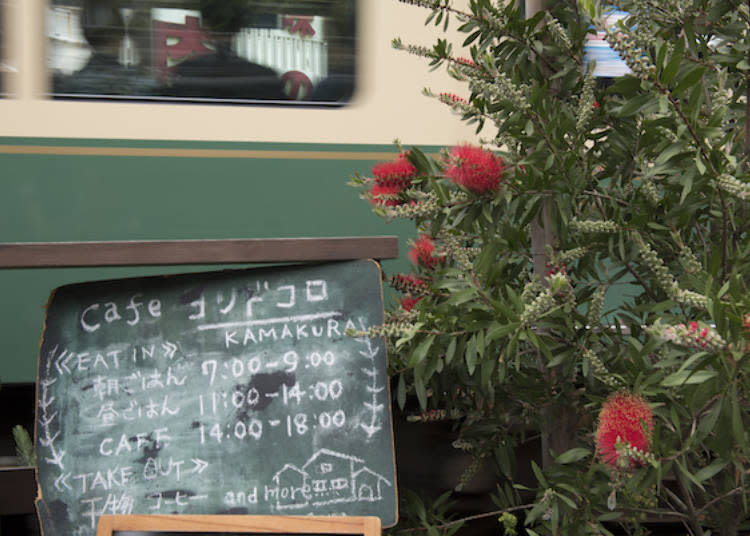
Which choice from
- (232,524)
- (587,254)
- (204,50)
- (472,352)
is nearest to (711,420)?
(472,352)

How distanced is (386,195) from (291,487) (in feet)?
2.41

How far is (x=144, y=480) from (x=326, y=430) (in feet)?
1.50

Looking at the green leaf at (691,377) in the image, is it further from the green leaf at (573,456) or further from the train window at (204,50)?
the train window at (204,50)

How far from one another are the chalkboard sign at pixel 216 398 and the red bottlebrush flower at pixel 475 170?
0.38 metres

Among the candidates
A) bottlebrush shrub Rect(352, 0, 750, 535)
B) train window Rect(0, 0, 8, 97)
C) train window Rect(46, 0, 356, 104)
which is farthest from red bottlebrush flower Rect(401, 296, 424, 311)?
train window Rect(0, 0, 8, 97)

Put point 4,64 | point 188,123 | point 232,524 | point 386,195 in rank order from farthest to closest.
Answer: point 188,123
point 4,64
point 386,195
point 232,524

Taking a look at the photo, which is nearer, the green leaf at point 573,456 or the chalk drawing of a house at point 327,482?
the green leaf at point 573,456

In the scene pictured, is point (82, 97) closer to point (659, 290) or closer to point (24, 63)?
point (24, 63)

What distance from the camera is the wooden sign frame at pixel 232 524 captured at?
1.43 meters

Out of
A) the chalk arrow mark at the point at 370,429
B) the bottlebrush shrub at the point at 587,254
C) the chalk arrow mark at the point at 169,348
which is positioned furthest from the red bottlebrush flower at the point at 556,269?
the chalk arrow mark at the point at 169,348

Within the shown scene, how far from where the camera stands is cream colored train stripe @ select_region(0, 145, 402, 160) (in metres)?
2.46

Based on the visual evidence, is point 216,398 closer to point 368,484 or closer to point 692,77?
point 368,484

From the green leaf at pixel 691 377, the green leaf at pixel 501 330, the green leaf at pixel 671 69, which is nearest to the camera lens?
the green leaf at pixel 691 377

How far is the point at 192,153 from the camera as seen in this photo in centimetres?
256
